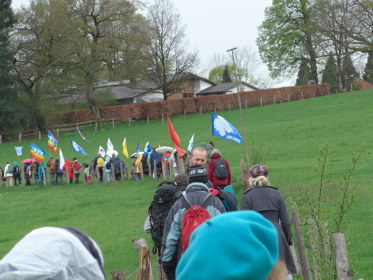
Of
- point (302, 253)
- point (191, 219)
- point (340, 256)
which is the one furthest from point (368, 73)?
point (191, 219)

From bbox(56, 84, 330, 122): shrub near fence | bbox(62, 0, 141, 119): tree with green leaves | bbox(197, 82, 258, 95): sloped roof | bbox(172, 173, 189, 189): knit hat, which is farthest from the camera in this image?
bbox(197, 82, 258, 95): sloped roof

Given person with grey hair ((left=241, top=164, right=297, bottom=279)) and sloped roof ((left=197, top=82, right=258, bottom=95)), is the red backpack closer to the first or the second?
person with grey hair ((left=241, top=164, right=297, bottom=279))

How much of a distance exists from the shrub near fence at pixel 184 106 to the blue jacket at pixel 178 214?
5412 cm

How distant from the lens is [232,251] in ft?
6.75

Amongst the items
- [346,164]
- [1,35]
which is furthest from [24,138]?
[346,164]

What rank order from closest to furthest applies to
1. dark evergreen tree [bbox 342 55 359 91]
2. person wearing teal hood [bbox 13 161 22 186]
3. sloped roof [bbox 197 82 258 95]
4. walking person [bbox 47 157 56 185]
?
1. walking person [bbox 47 157 56 185]
2. person wearing teal hood [bbox 13 161 22 186]
3. dark evergreen tree [bbox 342 55 359 91]
4. sloped roof [bbox 197 82 258 95]

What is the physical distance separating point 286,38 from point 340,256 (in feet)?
226

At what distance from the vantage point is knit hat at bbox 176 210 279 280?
6.73ft

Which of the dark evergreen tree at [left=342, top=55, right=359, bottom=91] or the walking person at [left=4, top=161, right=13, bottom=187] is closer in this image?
the walking person at [left=4, top=161, right=13, bottom=187]

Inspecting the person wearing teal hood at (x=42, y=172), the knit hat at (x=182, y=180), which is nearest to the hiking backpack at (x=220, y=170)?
the knit hat at (x=182, y=180)

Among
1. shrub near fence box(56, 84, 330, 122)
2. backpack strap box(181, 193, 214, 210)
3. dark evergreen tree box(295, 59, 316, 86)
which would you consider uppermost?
dark evergreen tree box(295, 59, 316, 86)

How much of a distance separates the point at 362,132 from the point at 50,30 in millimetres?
32655

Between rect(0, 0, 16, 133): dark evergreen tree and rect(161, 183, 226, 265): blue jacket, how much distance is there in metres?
49.2

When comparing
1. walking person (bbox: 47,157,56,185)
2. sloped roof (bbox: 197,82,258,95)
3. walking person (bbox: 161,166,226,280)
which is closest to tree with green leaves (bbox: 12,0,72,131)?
walking person (bbox: 47,157,56,185)
